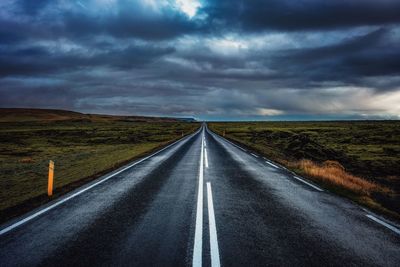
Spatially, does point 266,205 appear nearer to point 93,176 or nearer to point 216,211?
point 216,211

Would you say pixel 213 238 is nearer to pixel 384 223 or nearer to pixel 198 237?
pixel 198 237

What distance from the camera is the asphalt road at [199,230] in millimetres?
5031

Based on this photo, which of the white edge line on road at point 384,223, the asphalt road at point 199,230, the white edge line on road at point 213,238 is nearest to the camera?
the white edge line on road at point 213,238

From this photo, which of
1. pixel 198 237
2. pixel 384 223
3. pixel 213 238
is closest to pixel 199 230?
pixel 198 237

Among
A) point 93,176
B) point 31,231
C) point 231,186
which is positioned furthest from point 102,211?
point 93,176

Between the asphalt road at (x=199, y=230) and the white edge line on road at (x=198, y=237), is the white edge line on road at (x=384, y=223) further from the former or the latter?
the white edge line on road at (x=198, y=237)

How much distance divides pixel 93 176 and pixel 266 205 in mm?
8300

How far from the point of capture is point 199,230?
6395 millimetres

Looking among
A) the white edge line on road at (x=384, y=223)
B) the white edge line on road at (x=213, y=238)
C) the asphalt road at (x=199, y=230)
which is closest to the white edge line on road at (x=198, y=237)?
the asphalt road at (x=199, y=230)

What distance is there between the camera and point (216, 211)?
7.93 metres

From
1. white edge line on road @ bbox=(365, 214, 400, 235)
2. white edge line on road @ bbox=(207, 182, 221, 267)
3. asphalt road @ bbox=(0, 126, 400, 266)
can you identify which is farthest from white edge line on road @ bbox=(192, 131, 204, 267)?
white edge line on road @ bbox=(365, 214, 400, 235)

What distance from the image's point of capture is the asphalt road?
503 centimetres

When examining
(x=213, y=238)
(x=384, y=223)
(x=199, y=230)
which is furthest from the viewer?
(x=384, y=223)

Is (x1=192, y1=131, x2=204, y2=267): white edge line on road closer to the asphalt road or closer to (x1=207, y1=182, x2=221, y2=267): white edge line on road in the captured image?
the asphalt road
